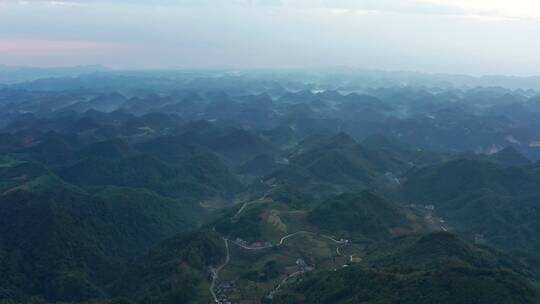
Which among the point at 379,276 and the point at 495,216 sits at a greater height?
the point at 379,276

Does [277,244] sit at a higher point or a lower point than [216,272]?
higher

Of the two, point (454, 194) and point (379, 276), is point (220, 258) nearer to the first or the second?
point (379, 276)

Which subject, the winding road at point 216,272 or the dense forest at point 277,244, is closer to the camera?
the dense forest at point 277,244

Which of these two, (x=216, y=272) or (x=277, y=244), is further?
(x=277, y=244)

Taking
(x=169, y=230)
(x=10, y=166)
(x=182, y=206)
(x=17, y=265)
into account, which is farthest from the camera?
(x=10, y=166)

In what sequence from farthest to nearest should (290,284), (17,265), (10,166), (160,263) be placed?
(10,166)
(17,265)
(160,263)
(290,284)

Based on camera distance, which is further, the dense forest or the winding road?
the winding road

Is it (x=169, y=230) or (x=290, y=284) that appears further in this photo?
(x=169, y=230)

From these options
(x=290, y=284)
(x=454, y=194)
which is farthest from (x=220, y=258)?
(x=454, y=194)

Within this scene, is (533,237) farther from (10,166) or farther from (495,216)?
(10,166)
